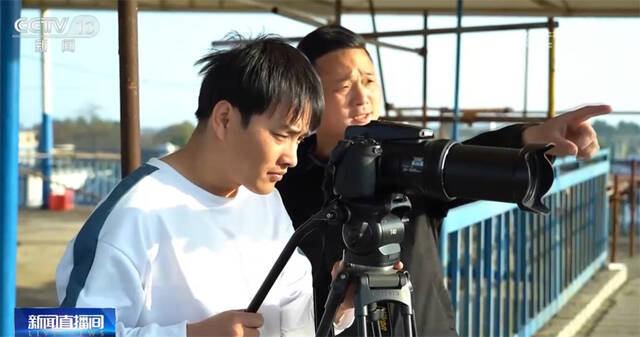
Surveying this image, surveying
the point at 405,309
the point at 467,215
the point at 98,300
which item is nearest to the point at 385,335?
the point at 405,309

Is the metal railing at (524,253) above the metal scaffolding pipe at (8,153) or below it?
below

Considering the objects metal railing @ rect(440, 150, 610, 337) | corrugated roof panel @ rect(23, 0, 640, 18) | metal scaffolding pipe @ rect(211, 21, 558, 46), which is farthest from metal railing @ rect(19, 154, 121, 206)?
metal railing @ rect(440, 150, 610, 337)

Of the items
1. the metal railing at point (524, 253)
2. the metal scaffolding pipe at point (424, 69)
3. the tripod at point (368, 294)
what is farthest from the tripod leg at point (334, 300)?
the metal scaffolding pipe at point (424, 69)

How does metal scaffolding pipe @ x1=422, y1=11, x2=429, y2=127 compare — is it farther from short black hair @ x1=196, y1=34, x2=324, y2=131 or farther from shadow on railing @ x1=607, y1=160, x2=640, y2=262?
short black hair @ x1=196, y1=34, x2=324, y2=131

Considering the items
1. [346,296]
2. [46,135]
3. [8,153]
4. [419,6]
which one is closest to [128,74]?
[8,153]

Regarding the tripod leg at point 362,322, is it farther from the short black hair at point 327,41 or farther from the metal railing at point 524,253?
the metal railing at point 524,253

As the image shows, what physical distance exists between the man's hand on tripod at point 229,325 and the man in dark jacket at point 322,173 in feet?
1.49

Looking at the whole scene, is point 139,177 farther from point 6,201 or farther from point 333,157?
point 6,201

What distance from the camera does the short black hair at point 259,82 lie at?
106cm

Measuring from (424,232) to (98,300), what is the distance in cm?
69

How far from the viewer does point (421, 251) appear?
1.44m

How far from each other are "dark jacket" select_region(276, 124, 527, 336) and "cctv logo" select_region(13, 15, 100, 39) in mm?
529

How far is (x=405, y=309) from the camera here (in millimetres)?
1037

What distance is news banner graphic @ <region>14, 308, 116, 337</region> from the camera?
96 cm
